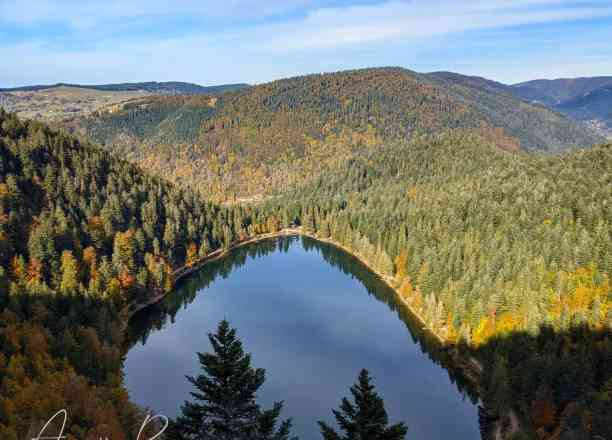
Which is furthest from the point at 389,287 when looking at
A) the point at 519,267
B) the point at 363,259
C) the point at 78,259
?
the point at 78,259

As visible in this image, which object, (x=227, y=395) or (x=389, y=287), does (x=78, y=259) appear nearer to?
(x=389, y=287)

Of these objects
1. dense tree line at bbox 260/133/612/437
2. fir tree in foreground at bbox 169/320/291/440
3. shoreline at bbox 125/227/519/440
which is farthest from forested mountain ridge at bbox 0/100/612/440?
fir tree in foreground at bbox 169/320/291/440

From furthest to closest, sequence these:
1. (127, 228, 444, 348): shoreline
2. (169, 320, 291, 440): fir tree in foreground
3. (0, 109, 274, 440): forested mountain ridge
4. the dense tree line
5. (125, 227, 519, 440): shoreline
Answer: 1. (127, 228, 444, 348): shoreline
2. (125, 227, 519, 440): shoreline
3. the dense tree line
4. (0, 109, 274, 440): forested mountain ridge
5. (169, 320, 291, 440): fir tree in foreground

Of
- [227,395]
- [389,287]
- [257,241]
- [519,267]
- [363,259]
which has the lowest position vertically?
[257,241]

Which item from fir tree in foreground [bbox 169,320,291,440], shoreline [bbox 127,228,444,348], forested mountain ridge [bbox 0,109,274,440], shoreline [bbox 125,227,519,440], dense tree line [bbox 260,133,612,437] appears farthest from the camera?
shoreline [bbox 127,228,444,348]

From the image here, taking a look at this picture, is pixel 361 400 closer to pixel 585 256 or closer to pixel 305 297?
pixel 585 256

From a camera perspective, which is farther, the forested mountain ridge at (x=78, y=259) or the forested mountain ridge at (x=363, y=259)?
the forested mountain ridge at (x=363, y=259)

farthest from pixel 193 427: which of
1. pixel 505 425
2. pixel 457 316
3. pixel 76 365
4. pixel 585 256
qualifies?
pixel 585 256

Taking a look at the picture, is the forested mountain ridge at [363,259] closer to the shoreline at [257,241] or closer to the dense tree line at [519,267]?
the dense tree line at [519,267]

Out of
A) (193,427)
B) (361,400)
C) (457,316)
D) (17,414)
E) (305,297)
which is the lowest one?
(305,297)

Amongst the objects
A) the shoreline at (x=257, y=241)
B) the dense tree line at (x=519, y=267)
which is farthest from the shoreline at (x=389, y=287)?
the dense tree line at (x=519, y=267)

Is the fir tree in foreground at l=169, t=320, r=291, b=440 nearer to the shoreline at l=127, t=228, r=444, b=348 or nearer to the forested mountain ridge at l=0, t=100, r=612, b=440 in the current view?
the forested mountain ridge at l=0, t=100, r=612, b=440
